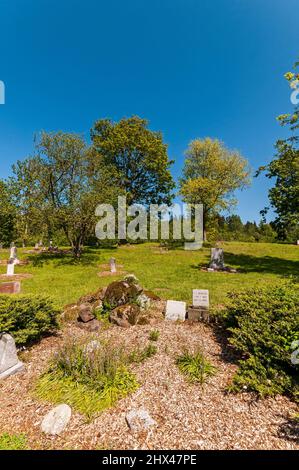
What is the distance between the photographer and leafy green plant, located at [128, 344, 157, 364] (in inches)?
184

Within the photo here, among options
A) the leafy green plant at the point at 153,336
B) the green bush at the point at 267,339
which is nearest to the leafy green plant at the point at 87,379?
the leafy green plant at the point at 153,336

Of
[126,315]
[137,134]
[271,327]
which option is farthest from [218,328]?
[137,134]

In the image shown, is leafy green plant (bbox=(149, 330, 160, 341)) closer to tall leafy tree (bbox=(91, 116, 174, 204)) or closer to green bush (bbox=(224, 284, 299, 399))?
green bush (bbox=(224, 284, 299, 399))

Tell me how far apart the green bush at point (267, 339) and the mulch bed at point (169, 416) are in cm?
24

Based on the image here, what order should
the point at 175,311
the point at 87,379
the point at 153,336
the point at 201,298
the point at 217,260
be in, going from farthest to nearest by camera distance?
the point at 217,260, the point at 201,298, the point at 175,311, the point at 153,336, the point at 87,379

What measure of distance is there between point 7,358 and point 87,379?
186cm

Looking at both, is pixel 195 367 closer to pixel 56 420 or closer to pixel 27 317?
pixel 56 420

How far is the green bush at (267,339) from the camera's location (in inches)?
149

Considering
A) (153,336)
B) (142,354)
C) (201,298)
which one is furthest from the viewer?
(201,298)

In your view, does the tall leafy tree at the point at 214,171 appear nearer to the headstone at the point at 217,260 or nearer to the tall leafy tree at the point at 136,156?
the tall leafy tree at the point at 136,156

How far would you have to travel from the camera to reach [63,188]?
18.5 metres

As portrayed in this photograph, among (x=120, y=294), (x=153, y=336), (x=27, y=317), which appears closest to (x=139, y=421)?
(x=153, y=336)

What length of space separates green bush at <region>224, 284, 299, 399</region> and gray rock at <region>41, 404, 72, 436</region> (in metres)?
2.77

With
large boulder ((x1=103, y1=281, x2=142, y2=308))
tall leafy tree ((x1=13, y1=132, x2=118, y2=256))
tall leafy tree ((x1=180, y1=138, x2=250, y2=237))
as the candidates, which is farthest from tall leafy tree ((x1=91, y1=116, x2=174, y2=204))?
large boulder ((x1=103, y1=281, x2=142, y2=308))
